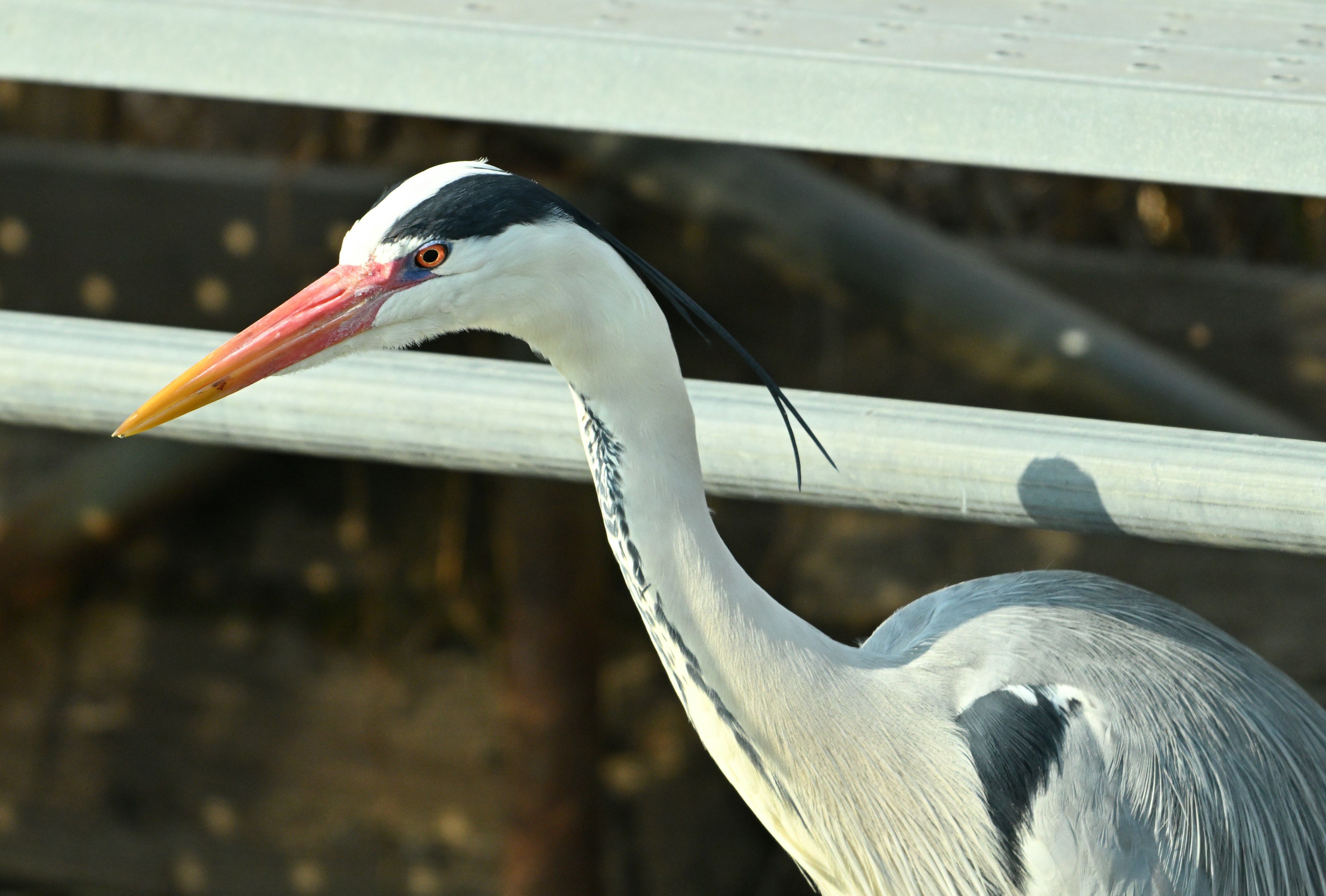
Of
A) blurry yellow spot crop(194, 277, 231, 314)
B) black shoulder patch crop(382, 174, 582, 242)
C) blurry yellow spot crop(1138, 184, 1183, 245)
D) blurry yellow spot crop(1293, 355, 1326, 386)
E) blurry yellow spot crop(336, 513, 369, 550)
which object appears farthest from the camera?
blurry yellow spot crop(336, 513, 369, 550)

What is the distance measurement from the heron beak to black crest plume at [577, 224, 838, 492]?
16cm

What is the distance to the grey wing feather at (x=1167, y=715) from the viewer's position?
1252 millimetres

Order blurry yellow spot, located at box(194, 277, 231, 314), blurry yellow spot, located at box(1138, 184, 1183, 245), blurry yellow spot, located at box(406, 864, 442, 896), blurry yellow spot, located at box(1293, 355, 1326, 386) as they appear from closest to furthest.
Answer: blurry yellow spot, located at box(1293, 355, 1326, 386) < blurry yellow spot, located at box(1138, 184, 1183, 245) < blurry yellow spot, located at box(194, 277, 231, 314) < blurry yellow spot, located at box(406, 864, 442, 896)

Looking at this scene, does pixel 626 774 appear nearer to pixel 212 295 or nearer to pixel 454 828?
pixel 454 828

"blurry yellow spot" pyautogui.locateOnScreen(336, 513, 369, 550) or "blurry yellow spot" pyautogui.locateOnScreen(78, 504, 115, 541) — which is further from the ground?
"blurry yellow spot" pyautogui.locateOnScreen(78, 504, 115, 541)

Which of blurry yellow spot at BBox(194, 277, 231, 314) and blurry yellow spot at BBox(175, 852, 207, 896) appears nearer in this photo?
blurry yellow spot at BBox(194, 277, 231, 314)

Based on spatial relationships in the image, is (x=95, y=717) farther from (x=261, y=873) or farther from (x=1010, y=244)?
(x=1010, y=244)

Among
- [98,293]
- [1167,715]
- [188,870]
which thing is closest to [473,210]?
[1167,715]

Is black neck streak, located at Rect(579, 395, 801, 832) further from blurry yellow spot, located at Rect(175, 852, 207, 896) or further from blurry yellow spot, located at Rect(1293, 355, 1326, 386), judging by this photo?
blurry yellow spot, located at Rect(175, 852, 207, 896)

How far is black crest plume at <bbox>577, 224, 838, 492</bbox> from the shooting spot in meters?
1.09

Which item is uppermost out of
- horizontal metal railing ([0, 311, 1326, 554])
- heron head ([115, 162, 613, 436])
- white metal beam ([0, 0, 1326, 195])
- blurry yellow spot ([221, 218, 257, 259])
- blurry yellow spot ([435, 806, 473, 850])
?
blurry yellow spot ([221, 218, 257, 259])

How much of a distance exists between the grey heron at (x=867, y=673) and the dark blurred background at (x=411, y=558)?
4.13ft

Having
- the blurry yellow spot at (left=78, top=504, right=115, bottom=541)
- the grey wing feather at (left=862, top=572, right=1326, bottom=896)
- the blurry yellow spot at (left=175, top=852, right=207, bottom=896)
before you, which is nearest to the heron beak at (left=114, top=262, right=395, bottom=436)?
the grey wing feather at (left=862, top=572, right=1326, bottom=896)

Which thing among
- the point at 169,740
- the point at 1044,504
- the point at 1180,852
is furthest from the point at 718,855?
the point at 1044,504
